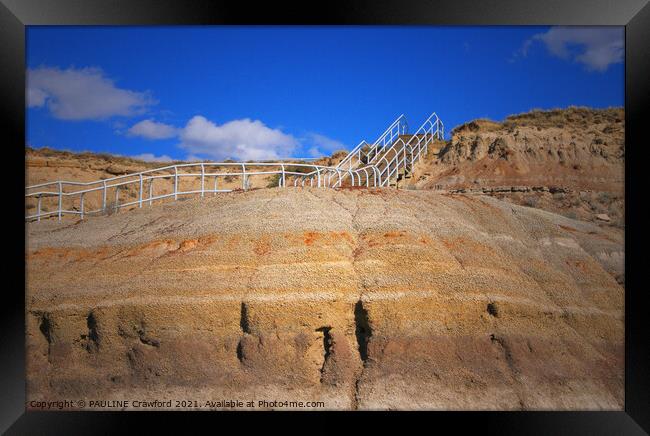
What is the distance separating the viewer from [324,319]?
8188mm

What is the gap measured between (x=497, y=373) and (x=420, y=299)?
152cm

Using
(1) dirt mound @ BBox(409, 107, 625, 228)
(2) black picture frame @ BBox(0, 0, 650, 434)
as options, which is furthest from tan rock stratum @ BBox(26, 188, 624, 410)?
(1) dirt mound @ BBox(409, 107, 625, 228)

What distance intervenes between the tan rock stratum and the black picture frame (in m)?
0.38

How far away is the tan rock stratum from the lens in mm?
8070

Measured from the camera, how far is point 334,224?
916 centimetres
